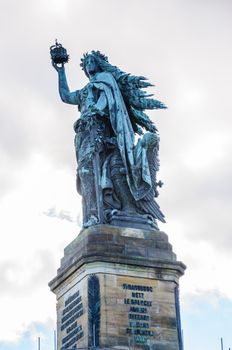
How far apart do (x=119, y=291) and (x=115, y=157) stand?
4886 millimetres

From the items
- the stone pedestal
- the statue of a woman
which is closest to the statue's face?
the statue of a woman

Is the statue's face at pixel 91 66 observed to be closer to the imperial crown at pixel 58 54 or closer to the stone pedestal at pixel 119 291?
the imperial crown at pixel 58 54

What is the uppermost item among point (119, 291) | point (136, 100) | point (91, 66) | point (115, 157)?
point (91, 66)

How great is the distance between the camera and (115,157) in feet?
118

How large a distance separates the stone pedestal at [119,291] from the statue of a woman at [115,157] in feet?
2.98

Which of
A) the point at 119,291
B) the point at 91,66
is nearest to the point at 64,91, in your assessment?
the point at 91,66

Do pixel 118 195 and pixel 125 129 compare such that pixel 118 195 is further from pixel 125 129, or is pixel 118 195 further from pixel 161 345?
pixel 161 345

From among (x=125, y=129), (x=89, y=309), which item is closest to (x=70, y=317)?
(x=89, y=309)

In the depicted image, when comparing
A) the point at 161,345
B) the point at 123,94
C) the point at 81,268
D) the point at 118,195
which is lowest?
the point at 161,345

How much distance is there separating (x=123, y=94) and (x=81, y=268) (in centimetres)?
679

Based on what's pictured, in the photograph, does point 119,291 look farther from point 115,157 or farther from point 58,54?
point 58,54

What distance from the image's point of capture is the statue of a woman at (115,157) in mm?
35344

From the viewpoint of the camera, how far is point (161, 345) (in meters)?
33.1

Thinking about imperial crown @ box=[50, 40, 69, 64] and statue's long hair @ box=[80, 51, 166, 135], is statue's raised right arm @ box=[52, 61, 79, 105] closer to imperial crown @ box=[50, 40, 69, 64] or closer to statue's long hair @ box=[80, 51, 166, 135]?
imperial crown @ box=[50, 40, 69, 64]
